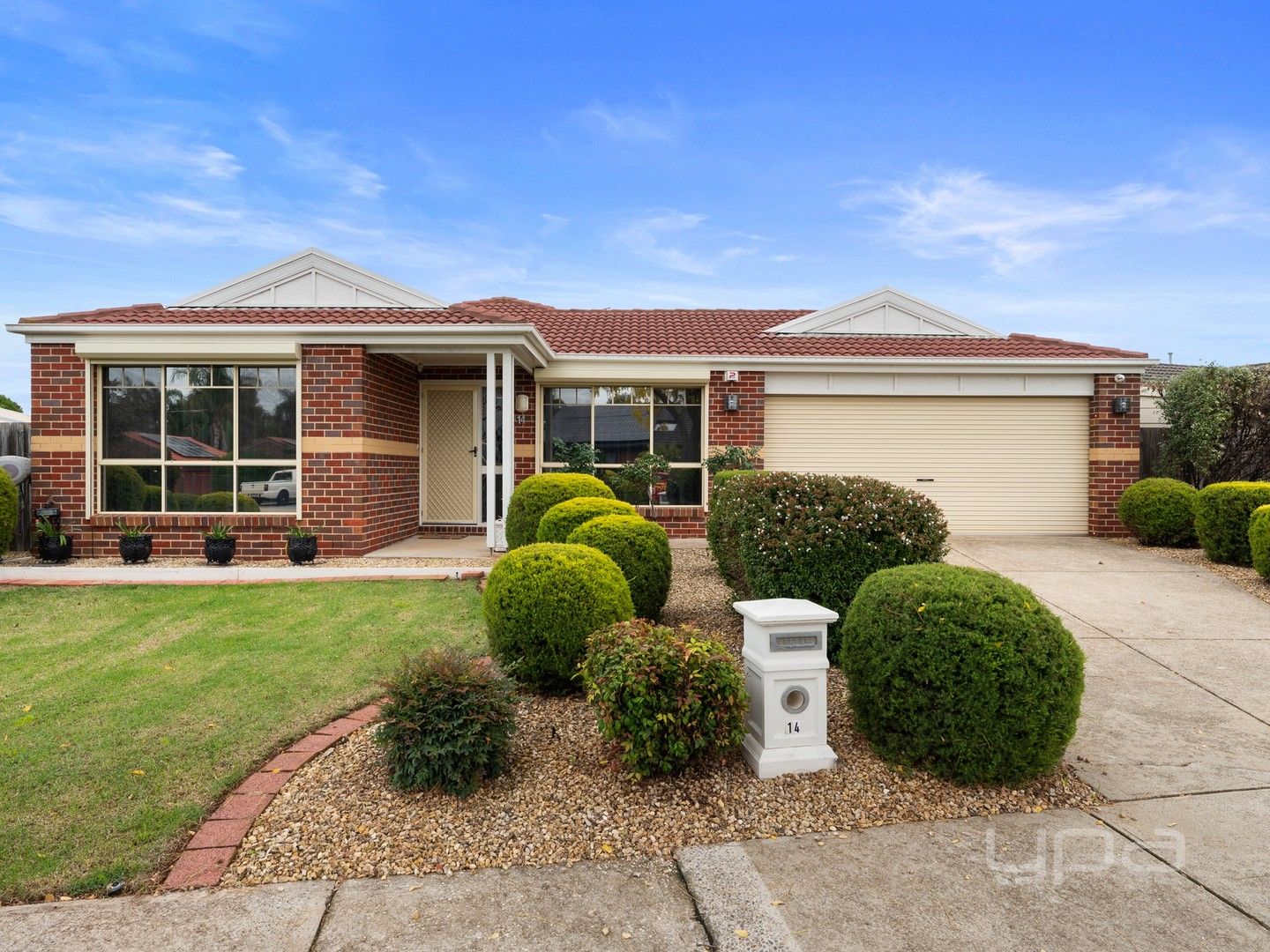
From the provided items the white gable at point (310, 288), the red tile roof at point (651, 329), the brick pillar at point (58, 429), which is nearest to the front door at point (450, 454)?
the red tile roof at point (651, 329)

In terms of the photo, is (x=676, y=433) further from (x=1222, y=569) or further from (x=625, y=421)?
(x=1222, y=569)

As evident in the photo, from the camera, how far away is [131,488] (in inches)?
392

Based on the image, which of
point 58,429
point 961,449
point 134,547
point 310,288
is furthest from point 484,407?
point 961,449

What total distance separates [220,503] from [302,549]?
1778 millimetres

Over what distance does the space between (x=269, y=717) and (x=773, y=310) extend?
1346 centimetres

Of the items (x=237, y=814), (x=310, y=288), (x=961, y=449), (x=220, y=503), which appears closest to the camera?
(x=237, y=814)

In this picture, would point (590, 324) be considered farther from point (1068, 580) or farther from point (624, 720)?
point (624, 720)

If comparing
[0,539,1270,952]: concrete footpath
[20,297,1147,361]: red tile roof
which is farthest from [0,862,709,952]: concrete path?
[20,297,1147,361]: red tile roof

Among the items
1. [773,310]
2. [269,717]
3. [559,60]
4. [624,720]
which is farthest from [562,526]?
[773,310]

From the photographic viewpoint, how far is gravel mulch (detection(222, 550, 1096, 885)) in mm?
2846

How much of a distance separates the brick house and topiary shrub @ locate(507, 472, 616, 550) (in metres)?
1.05

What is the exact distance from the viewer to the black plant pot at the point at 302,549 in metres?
9.17

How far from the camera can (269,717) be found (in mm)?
4172

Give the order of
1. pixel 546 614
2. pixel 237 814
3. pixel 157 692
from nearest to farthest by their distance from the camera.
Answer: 1. pixel 237 814
2. pixel 546 614
3. pixel 157 692
